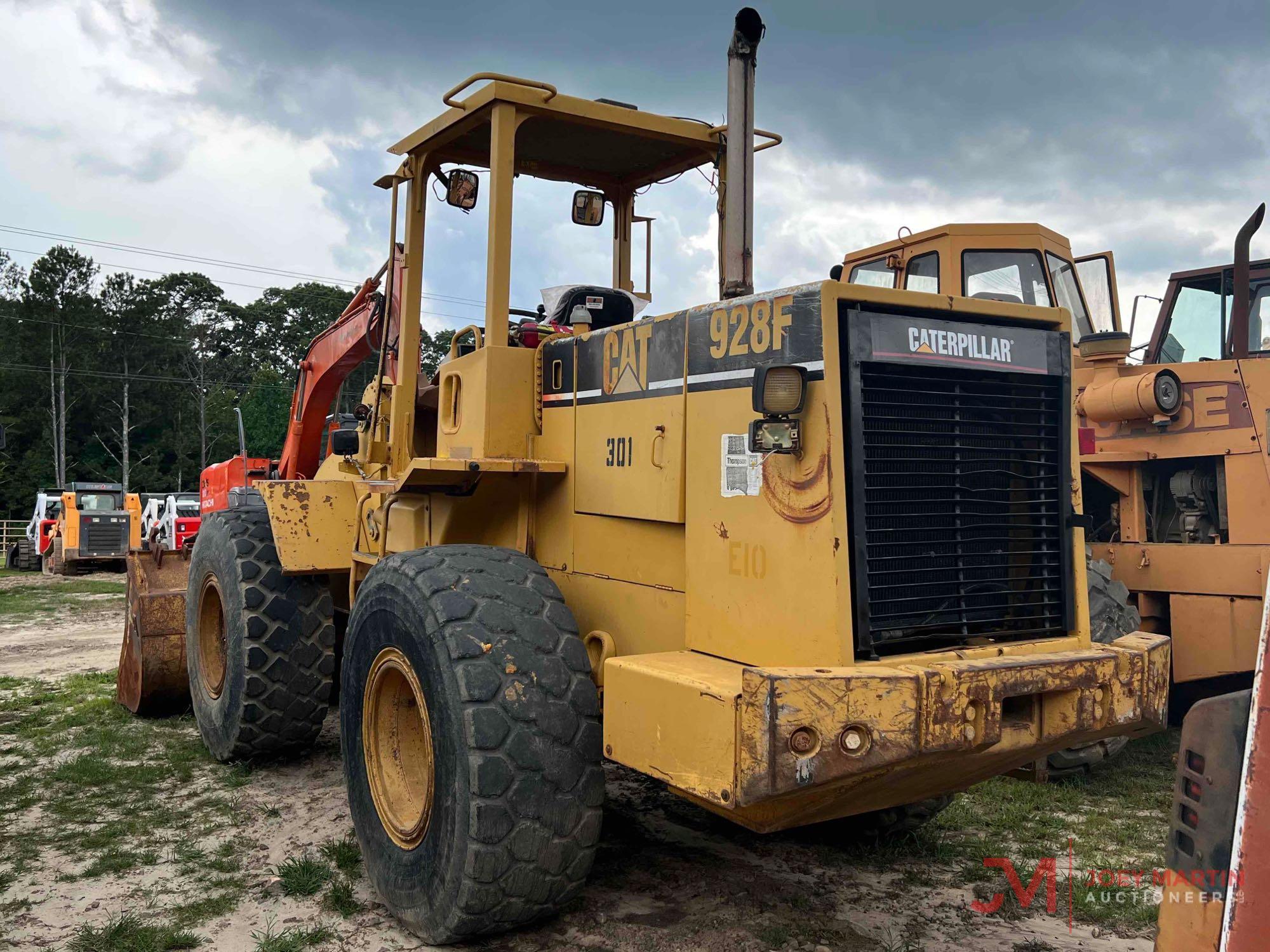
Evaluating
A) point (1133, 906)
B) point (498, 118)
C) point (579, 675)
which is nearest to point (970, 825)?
point (1133, 906)

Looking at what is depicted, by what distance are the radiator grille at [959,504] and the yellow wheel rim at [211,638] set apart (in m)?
4.59

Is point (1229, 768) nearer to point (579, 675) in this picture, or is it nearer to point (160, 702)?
point (579, 675)

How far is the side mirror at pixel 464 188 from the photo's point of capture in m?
4.97

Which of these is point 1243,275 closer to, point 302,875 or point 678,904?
point 678,904

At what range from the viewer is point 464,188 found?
5.00 m

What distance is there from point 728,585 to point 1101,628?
10.2 ft

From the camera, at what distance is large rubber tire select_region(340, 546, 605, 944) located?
337cm

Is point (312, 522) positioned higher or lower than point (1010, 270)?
lower

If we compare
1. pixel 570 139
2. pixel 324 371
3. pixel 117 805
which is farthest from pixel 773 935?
pixel 324 371

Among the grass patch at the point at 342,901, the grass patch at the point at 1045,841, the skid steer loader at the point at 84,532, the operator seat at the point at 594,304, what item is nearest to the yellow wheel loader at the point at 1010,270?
the grass patch at the point at 1045,841

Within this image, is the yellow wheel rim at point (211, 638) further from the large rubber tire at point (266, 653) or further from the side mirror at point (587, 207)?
the side mirror at point (587, 207)

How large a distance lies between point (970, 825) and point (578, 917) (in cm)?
229

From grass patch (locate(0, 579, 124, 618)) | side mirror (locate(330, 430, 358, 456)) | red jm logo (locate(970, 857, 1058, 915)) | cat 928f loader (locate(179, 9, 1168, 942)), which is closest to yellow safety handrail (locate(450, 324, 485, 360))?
cat 928f loader (locate(179, 9, 1168, 942))

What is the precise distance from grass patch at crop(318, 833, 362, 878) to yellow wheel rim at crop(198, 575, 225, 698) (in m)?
2.08
